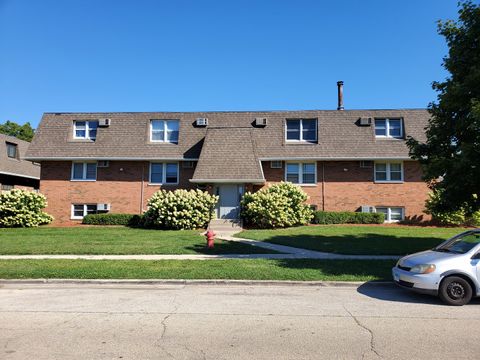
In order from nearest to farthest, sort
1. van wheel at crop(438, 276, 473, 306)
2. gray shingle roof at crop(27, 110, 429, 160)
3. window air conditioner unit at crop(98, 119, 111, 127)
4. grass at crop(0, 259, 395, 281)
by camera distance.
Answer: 1. van wheel at crop(438, 276, 473, 306)
2. grass at crop(0, 259, 395, 281)
3. gray shingle roof at crop(27, 110, 429, 160)
4. window air conditioner unit at crop(98, 119, 111, 127)

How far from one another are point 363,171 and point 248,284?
16518mm

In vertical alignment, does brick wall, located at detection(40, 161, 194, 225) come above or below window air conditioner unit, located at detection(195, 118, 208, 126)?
below

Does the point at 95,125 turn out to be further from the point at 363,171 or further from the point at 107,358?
the point at 107,358

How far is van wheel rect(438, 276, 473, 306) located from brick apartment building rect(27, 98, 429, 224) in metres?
15.4

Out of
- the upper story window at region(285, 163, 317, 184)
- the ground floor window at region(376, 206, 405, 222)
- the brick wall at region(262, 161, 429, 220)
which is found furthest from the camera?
the upper story window at region(285, 163, 317, 184)

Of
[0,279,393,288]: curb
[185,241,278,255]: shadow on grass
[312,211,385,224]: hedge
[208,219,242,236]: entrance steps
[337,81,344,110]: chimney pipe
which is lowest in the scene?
[0,279,393,288]: curb

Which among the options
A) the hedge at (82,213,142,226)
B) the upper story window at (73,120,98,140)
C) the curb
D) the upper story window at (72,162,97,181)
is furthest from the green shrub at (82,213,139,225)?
the curb

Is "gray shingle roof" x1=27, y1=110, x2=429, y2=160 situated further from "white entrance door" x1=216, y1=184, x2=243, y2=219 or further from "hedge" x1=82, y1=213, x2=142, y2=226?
"hedge" x1=82, y1=213, x2=142, y2=226

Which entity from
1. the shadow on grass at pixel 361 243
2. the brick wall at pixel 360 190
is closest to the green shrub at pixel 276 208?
the brick wall at pixel 360 190

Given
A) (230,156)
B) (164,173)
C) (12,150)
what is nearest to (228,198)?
(230,156)

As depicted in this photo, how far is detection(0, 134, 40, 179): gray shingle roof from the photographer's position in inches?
1176

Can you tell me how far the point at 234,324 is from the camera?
19.4 feet

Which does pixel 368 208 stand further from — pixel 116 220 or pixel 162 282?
pixel 162 282

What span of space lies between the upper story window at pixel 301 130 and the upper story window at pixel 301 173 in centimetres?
177
